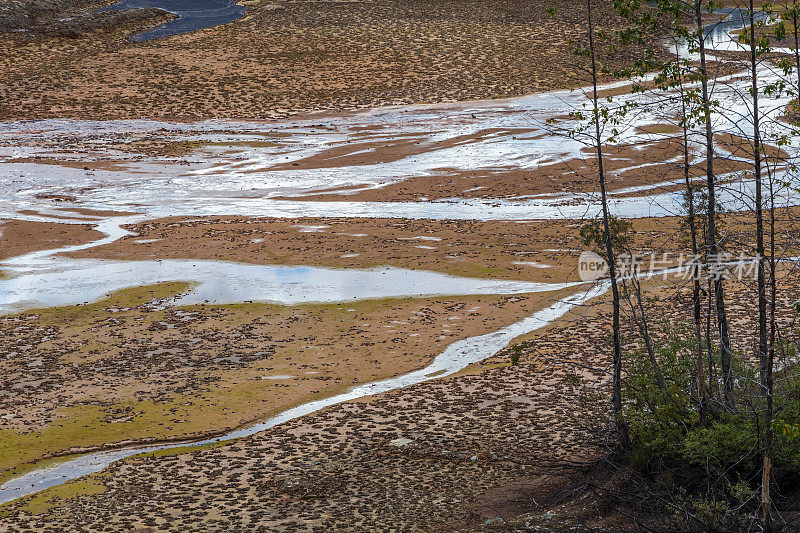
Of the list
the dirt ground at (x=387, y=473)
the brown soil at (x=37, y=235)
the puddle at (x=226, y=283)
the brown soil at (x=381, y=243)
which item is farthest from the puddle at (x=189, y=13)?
the dirt ground at (x=387, y=473)

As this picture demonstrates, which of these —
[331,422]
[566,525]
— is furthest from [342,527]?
[331,422]

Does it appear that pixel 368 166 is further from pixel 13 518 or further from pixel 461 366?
pixel 13 518

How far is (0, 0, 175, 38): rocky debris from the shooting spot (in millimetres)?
80688

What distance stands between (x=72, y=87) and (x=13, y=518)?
60307 mm

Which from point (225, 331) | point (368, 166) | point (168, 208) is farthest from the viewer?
point (368, 166)

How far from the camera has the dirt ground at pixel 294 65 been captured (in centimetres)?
6844

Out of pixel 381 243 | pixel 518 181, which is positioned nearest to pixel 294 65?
pixel 518 181

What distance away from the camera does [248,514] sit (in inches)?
636

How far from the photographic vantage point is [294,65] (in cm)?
7562

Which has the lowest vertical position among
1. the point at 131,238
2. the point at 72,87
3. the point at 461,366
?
the point at 461,366

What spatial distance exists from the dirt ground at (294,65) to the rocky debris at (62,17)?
182cm

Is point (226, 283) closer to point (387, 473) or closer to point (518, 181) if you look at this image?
point (387, 473)

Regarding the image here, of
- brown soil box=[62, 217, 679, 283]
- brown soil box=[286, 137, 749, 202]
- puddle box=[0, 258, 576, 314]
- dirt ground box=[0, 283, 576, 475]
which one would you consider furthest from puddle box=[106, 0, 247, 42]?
dirt ground box=[0, 283, 576, 475]

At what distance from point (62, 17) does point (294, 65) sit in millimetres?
26685
